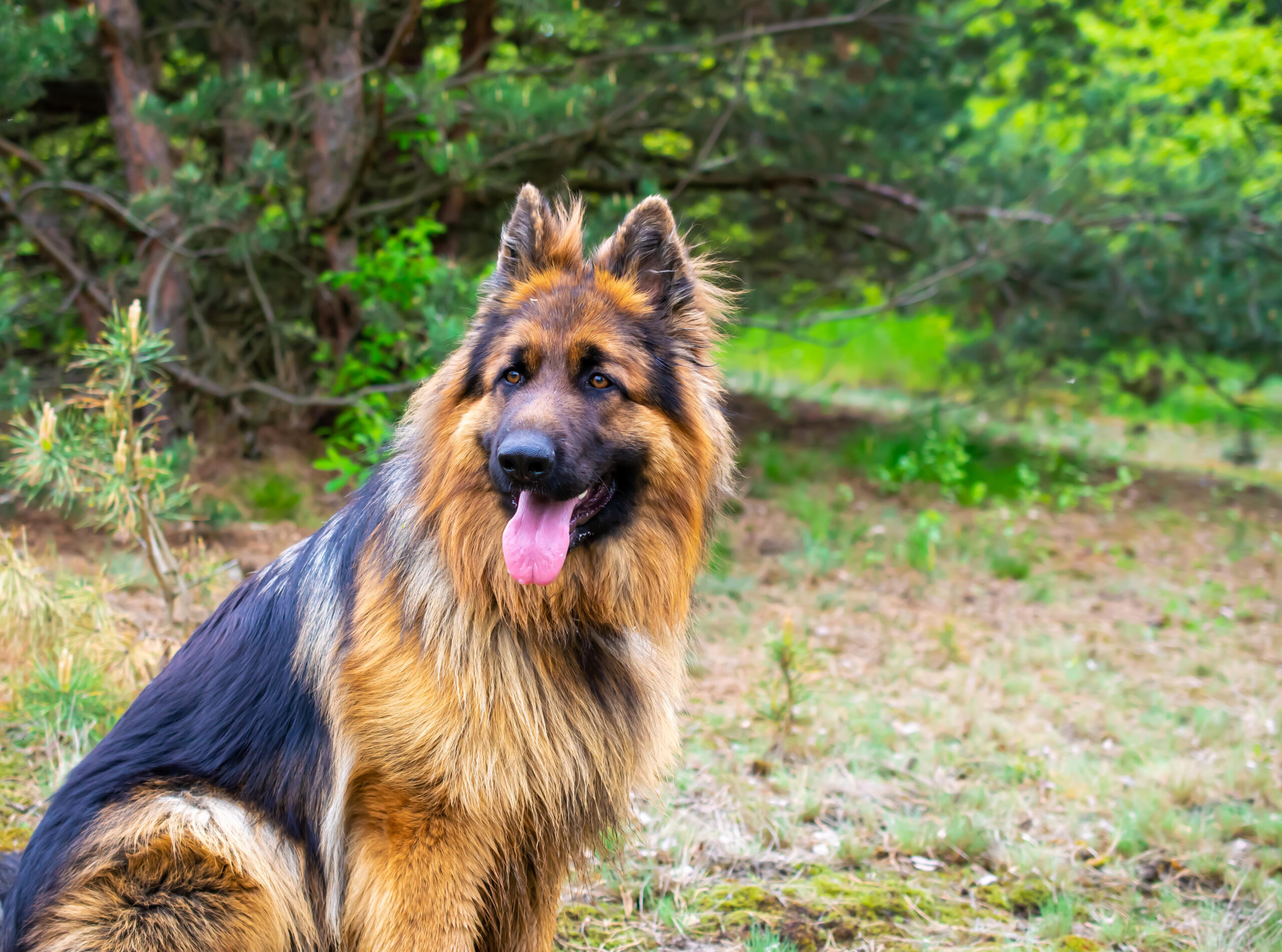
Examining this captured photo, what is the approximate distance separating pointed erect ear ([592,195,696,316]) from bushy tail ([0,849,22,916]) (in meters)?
2.53

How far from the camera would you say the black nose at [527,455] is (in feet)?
8.76

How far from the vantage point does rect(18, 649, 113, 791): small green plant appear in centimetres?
405

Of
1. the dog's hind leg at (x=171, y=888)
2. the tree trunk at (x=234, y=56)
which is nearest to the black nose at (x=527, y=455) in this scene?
the dog's hind leg at (x=171, y=888)

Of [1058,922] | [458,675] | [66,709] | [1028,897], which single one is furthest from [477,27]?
[1058,922]

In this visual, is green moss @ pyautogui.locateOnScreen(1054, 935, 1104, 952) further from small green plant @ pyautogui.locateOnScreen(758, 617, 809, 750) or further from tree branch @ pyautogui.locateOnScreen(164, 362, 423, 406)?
tree branch @ pyautogui.locateOnScreen(164, 362, 423, 406)

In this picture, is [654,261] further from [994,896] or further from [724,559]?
[724,559]

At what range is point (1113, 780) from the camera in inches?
188

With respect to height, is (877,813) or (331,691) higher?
(331,691)

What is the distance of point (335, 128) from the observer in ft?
23.5

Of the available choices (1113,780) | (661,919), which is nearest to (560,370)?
(661,919)

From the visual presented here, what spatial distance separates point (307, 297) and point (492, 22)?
113 inches

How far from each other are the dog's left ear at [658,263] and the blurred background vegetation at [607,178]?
2.70 m

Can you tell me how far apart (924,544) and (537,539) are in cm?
580

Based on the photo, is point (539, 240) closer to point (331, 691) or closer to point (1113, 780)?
point (331, 691)
